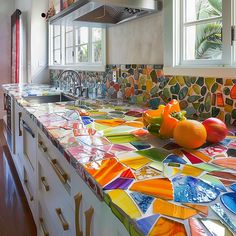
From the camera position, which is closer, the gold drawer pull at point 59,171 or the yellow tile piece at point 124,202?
the yellow tile piece at point 124,202

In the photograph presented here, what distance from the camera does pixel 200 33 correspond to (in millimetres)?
1566

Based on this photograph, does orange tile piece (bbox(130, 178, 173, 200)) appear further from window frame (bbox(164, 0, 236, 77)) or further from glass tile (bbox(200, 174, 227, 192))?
window frame (bbox(164, 0, 236, 77))

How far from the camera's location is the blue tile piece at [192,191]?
582 millimetres

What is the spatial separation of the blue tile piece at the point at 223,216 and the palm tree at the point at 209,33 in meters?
1.07

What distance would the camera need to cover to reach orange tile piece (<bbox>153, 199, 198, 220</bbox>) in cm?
52

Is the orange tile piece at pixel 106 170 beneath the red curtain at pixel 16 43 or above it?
beneath

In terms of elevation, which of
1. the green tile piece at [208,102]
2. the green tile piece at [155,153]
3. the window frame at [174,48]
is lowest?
the green tile piece at [155,153]

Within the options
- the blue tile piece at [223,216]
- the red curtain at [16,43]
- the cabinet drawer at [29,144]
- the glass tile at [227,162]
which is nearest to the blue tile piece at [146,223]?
the blue tile piece at [223,216]

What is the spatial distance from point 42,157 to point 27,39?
361 cm

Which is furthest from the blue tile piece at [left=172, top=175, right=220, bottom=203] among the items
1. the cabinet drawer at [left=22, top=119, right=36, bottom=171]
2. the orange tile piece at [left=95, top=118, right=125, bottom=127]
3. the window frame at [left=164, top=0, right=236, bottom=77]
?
the cabinet drawer at [left=22, top=119, right=36, bottom=171]

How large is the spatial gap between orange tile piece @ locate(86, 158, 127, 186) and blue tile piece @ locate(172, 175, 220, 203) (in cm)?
16

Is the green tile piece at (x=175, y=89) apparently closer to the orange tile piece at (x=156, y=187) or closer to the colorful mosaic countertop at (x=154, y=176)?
the colorful mosaic countertop at (x=154, y=176)

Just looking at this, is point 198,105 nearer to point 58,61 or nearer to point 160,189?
point 160,189

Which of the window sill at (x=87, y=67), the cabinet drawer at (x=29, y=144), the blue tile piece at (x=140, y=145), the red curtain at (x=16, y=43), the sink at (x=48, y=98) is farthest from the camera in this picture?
the red curtain at (x=16, y=43)
